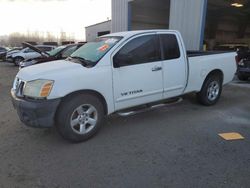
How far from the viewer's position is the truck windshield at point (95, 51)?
386 cm

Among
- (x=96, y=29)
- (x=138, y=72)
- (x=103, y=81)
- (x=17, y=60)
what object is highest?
(x=96, y=29)

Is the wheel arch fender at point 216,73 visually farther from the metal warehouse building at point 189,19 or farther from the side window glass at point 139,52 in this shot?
the metal warehouse building at point 189,19

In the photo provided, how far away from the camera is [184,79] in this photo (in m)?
4.89

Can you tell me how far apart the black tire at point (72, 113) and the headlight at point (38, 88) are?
1.08 ft

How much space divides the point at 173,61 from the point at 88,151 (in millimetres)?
2587

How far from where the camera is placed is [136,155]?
3.31 m

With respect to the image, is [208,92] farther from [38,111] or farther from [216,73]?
[38,111]

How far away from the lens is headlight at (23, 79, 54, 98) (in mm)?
3289

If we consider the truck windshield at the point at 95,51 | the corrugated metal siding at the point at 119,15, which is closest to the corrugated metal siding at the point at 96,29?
the corrugated metal siding at the point at 119,15

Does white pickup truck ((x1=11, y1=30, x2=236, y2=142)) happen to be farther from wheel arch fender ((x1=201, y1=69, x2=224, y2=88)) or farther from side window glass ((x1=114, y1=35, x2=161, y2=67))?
wheel arch fender ((x1=201, y1=69, x2=224, y2=88))

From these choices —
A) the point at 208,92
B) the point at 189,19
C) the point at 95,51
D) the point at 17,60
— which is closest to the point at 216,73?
the point at 208,92

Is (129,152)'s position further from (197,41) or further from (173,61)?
(197,41)

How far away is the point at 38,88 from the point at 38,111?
1.18 feet

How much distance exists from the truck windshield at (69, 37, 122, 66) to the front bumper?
988 mm
